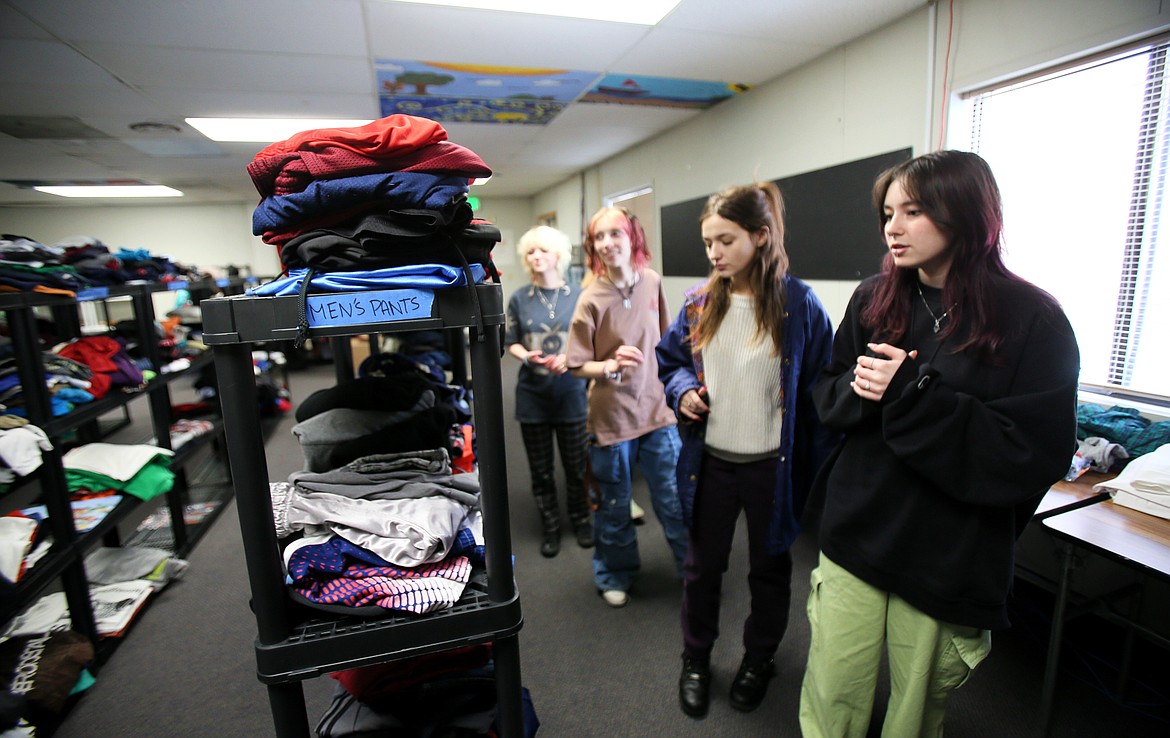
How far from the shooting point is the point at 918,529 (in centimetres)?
107

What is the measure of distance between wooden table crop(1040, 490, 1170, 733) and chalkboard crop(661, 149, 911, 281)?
Answer: 53.8 inches

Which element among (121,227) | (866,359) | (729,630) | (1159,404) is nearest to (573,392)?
(729,630)

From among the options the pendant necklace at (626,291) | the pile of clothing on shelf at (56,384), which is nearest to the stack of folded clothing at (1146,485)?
the pendant necklace at (626,291)

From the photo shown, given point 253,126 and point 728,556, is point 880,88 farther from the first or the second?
point 253,126

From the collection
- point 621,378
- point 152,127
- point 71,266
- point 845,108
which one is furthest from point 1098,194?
point 152,127

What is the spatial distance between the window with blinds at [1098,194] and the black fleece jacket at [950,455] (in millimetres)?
1173

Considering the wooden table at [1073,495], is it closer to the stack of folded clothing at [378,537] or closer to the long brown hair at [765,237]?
the long brown hair at [765,237]

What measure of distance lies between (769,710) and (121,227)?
333cm

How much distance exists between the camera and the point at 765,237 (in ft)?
4.74

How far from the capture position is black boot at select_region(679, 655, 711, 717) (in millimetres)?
1651

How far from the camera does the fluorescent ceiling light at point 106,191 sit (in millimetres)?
2313

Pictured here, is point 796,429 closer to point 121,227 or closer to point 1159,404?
point 1159,404

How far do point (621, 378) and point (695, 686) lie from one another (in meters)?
1.00

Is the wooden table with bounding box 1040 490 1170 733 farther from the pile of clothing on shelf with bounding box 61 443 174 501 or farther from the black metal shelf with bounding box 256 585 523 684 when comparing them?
the pile of clothing on shelf with bounding box 61 443 174 501
